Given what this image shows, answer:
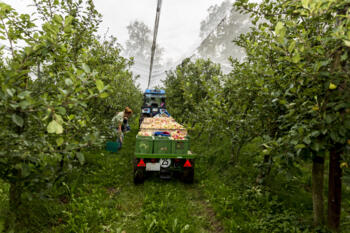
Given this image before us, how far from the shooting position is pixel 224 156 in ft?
24.4

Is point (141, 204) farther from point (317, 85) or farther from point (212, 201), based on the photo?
point (317, 85)

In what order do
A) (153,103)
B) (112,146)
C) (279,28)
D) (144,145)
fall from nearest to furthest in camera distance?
(279,28), (144,145), (112,146), (153,103)

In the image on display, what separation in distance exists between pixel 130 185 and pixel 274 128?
158 inches

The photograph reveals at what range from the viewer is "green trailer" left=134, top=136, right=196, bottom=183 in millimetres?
5320

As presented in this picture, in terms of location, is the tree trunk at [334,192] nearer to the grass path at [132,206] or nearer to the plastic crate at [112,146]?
the grass path at [132,206]

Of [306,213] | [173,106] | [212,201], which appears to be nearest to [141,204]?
[212,201]

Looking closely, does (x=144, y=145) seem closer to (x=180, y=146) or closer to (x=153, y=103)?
(x=180, y=146)

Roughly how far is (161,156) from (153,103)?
8.12 meters

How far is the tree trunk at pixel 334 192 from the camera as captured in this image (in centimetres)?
319

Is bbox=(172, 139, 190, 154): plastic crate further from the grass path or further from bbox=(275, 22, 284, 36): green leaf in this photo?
bbox=(275, 22, 284, 36): green leaf

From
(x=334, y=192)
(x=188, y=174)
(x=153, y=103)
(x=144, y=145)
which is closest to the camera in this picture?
(x=334, y=192)

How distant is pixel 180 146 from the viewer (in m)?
5.47

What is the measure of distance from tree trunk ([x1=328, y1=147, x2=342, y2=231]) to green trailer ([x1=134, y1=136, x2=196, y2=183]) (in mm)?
3042

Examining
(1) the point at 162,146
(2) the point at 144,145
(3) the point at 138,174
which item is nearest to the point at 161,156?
(1) the point at 162,146
